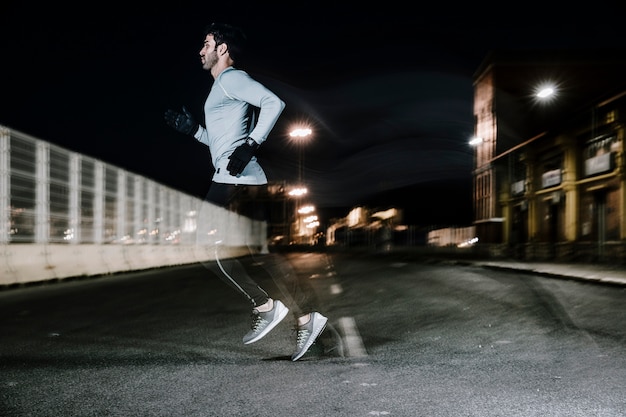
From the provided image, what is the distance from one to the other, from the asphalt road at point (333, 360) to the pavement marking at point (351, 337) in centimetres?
2

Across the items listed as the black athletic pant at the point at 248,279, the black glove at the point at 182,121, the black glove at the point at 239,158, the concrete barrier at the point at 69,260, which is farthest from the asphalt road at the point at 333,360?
the concrete barrier at the point at 69,260

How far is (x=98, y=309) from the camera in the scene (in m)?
7.98

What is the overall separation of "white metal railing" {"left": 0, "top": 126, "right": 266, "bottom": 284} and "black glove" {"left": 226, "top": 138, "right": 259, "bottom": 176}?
186 cm

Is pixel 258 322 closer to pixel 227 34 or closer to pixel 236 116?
pixel 236 116

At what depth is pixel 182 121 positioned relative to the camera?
15.9 feet

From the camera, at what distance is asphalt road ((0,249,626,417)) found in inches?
129

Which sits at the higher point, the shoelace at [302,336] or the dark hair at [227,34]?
the dark hair at [227,34]

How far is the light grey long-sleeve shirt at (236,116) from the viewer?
443 cm

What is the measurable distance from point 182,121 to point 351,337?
2411 mm

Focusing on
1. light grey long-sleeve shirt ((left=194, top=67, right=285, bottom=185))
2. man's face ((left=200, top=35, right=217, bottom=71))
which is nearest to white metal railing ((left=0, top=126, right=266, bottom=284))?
light grey long-sleeve shirt ((left=194, top=67, right=285, bottom=185))

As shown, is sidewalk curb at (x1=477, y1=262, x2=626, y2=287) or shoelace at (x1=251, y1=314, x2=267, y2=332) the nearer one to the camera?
shoelace at (x1=251, y1=314, x2=267, y2=332)

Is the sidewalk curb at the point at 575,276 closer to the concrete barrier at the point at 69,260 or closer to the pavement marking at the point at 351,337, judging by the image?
the pavement marking at the point at 351,337

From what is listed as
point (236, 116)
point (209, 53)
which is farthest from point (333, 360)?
point (209, 53)

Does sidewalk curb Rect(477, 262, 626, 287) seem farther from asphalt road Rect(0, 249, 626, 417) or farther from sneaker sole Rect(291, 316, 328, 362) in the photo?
sneaker sole Rect(291, 316, 328, 362)
